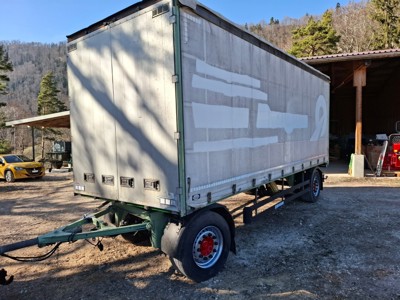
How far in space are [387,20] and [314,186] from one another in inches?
1257

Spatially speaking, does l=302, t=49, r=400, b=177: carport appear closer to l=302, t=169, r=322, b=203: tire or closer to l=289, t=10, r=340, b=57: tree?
l=302, t=169, r=322, b=203: tire

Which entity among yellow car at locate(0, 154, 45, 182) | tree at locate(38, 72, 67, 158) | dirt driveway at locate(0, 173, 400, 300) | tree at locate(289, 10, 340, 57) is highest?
tree at locate(289, 10, 340, 57)

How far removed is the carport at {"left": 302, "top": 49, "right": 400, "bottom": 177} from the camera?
42.1ft

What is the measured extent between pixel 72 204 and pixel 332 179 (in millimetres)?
10992

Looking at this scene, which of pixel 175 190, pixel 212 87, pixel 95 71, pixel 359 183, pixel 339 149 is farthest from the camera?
pixel 339 149

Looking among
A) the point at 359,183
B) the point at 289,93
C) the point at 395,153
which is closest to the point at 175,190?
the point at 289,93

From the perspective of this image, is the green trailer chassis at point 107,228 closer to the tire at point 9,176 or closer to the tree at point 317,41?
the tire at point 9,176

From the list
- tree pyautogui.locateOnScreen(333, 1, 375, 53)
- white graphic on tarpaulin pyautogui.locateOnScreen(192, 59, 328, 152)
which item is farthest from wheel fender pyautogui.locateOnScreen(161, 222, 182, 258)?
tree pyautogui.locateOnScreen(333, 1, 375, 53)

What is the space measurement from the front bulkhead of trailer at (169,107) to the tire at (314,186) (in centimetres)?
331

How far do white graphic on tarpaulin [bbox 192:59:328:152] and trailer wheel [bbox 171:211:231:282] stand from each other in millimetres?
1036

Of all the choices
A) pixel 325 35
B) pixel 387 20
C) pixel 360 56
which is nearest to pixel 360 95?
pixel 360 56

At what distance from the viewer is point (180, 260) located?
366 centimetres

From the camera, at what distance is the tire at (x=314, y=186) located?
8008 mm

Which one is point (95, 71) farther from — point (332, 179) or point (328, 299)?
point (332, 179)
